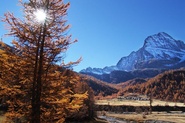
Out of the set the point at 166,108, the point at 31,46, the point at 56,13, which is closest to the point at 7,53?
the point at 31,46

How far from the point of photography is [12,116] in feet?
Answer: 60.5

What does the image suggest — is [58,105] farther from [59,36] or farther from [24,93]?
[59,36]

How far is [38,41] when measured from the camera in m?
19.5

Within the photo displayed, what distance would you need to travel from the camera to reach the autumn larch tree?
18766 mm

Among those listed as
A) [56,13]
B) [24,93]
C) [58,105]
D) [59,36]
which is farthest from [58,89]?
[56,13]

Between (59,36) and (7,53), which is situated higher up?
(59,36)

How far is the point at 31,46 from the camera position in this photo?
64.0ft

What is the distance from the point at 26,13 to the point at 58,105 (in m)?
6.59

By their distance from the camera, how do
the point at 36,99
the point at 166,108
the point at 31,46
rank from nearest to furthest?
the point at 36,99 < the point at 31,46 < the point at 166,108

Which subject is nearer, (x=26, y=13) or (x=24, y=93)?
(x=24, y=93)

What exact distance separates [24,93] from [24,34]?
385 cm

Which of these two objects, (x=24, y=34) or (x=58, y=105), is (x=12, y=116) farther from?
(x=24, y=34)

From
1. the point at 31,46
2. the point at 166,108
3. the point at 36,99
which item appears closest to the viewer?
the point at 36,99

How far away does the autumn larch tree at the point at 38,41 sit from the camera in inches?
739
